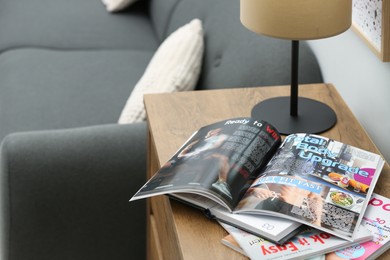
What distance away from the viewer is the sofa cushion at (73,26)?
2.73m

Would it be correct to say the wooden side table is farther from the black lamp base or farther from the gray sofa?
the gray sofa

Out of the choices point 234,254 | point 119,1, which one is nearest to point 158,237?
point 234,254

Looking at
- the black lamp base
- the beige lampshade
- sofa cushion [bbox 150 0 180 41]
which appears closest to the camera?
the beige lampshade

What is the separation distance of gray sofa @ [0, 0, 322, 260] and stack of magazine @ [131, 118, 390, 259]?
0.49m

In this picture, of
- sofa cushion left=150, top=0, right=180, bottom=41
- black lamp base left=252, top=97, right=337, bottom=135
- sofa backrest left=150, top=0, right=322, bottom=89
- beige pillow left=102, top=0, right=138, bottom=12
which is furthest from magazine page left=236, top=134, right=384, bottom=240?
beige pillow left=102, top=0, right=138, bottom=12

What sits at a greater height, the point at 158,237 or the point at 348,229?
the point at 348,229

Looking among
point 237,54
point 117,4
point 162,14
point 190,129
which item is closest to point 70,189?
point 190,129

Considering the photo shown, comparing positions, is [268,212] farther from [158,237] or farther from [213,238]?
[158,237]

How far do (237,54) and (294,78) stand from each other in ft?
1.78

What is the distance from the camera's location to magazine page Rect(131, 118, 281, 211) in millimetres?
1143

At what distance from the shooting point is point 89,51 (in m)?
2.67

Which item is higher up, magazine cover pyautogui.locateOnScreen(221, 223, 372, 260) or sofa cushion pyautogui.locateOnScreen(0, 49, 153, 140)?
magazine cover pyautogui.locateOnScreen(221, 223, 372, 260)

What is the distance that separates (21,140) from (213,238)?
77 centimetres

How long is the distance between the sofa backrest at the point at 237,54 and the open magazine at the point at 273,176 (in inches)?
20.3
